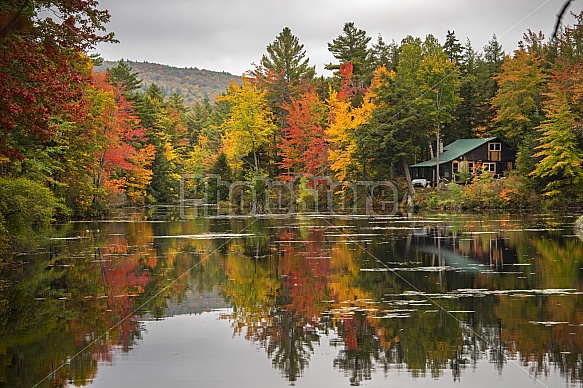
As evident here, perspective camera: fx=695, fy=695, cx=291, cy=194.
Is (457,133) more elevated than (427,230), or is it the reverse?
(457,133)

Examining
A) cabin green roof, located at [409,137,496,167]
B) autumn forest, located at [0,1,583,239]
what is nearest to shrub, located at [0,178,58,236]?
autumn forest, located at [0,1,583,239]

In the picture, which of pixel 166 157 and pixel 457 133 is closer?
pixel 457 133

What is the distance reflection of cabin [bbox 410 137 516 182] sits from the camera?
219 ft

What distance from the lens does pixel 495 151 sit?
222 feet

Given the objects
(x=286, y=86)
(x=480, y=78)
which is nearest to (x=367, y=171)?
(x=286, y=86)

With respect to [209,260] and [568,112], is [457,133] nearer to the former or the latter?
[568,112]

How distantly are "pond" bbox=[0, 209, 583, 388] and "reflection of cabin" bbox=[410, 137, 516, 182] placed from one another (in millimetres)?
45622

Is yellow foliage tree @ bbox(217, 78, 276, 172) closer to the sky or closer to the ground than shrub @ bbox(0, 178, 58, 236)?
closer to the sky

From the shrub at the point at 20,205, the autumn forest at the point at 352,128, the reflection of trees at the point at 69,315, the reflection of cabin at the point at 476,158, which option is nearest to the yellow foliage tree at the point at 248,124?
the autumn forest at the point at 352,128

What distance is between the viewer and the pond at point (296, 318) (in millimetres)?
8086

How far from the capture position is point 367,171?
212 ft

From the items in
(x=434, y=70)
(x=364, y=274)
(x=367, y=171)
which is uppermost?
(x=434, y=70)

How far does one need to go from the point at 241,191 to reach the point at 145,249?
47.1 meters

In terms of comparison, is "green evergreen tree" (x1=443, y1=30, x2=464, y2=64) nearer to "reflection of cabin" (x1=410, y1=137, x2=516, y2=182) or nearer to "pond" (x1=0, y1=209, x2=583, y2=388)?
"reflection of cabin" (x1=410, y1=137, x2=516, y2=182)
